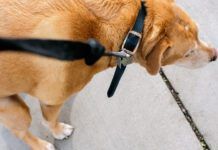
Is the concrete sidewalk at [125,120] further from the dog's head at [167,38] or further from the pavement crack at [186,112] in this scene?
the dog's head at [167,38]

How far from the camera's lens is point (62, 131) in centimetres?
334

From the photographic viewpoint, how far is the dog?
7.69ft

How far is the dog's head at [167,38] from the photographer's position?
8.32 ft

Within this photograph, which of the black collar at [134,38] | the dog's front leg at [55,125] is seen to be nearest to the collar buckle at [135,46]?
the black collar at [134,38]

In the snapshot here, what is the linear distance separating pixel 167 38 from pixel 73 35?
0.60 metres

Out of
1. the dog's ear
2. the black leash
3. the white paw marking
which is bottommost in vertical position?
the white paw marking

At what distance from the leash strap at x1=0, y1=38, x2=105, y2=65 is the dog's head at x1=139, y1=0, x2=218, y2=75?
82 centimetres

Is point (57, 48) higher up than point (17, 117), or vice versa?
point (57, 48)

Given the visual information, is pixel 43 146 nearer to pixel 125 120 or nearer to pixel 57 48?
pixel 125 120

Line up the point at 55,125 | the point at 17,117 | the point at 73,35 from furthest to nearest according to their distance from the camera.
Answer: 1. the point at 55,125
2. the point at 17,117
3. the point at 73,35

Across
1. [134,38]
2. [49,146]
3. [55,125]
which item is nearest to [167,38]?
[134,38]

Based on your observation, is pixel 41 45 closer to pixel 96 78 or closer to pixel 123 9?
pixel 123 9

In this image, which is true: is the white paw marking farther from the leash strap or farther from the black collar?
the leash strap

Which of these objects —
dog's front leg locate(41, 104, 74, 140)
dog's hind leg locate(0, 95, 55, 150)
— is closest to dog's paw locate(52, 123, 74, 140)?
dog's front leg locate(41, 104, 74, 140)
